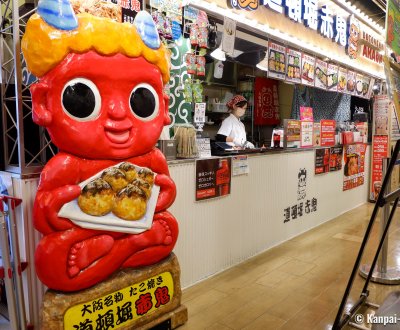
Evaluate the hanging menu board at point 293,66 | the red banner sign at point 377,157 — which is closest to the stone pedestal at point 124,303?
the hanging menu board at point 293,66

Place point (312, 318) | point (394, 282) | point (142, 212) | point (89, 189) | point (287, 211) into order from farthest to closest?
point (287, 211) → point (394, 282) → point (312, 318) → point (142, 212) → point (89, 189)

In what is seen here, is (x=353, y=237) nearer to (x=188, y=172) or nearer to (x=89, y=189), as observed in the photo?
(x=188, y=172)

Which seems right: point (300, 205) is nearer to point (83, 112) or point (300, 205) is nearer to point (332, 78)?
point (332, 78)

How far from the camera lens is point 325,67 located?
17.1ft

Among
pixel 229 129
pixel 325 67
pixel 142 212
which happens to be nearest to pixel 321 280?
pixel 142 212

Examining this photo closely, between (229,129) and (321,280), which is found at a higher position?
(229,129)

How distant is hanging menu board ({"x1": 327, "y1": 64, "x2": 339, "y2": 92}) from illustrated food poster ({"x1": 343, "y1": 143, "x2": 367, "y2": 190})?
1.02 meters

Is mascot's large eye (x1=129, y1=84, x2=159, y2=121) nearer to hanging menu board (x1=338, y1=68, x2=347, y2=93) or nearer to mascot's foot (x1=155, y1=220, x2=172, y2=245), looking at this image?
mascot's foot (x1=155, y1=220, x2=172, y2=245)

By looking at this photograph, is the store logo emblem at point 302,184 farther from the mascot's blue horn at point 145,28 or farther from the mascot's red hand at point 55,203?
the mascot's red hand at point 55,203

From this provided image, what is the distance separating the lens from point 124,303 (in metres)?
2.25

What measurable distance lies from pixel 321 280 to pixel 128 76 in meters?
2.58

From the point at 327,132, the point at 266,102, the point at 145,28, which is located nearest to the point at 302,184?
the point at 327,132

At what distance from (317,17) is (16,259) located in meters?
4.83

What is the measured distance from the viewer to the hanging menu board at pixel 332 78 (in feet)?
17.5
